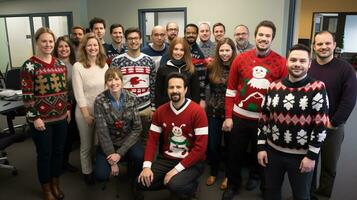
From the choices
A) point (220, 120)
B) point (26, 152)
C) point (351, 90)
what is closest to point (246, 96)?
point (220, 120)

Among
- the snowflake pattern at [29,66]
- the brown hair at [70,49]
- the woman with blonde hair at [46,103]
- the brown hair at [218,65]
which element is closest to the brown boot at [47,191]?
the woman with blonde hair at [46,103]

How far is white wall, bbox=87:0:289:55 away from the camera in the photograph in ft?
15.2

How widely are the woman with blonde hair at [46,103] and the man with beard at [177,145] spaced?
2.56 ft

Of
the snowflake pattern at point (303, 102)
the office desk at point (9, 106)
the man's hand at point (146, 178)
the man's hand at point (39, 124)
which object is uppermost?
the snowflake pattern at point (303, 102)

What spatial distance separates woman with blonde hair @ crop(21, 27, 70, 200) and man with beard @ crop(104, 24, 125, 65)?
826mm

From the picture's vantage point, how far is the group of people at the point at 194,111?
1.76m

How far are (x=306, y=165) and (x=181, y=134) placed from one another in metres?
0.87

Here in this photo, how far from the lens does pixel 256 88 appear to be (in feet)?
6.98

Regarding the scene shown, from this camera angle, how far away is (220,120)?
2.62 metres

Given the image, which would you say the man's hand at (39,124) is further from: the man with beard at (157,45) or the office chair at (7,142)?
the man with beard at (157,45)

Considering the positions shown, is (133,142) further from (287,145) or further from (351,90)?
(351,90)

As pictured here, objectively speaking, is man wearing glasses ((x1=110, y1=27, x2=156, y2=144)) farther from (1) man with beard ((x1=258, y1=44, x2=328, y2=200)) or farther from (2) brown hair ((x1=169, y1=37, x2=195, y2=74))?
(1) man with beard ((x1=258, y1=44, x2=328, y2=200))

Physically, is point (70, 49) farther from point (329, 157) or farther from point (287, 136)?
point (329, 157)

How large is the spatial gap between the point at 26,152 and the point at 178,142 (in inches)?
91.4
